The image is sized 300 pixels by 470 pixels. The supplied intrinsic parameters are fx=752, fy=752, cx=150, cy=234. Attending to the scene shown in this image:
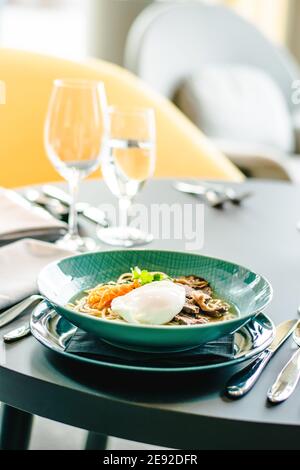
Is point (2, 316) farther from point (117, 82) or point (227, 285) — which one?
point (117, 82)

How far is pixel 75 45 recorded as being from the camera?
3.84m

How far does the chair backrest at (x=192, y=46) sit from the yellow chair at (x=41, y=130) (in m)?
0.85

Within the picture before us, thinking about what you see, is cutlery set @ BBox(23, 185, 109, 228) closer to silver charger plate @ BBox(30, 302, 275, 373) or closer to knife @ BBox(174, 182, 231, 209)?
knife @ BBox(174, 182, 231, 209)

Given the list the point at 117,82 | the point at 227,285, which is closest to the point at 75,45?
the point at 117,82

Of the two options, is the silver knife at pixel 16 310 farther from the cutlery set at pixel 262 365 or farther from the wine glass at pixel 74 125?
the wine glass at pixel 74 125

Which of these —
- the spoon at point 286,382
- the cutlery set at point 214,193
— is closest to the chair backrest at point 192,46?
the cutlery set at point 214,193

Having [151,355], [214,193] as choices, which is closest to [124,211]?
[214,193]

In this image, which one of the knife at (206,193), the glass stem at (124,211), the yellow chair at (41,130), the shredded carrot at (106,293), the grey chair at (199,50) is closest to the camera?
the shredded carrot at (106,293)

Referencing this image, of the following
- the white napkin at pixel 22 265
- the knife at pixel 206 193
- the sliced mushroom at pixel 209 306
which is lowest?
the knife at pixel 206 193

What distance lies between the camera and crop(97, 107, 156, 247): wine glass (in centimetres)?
104

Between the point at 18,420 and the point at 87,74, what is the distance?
3.96 feet

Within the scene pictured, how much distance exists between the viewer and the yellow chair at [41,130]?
1.88 meters

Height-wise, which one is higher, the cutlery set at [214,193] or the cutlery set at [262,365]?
the cutlery set at [262,365]

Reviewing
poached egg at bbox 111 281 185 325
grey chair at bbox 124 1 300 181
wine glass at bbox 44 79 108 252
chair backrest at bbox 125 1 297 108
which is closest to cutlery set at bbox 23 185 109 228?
wine glass at bbox 44 79 108 252
